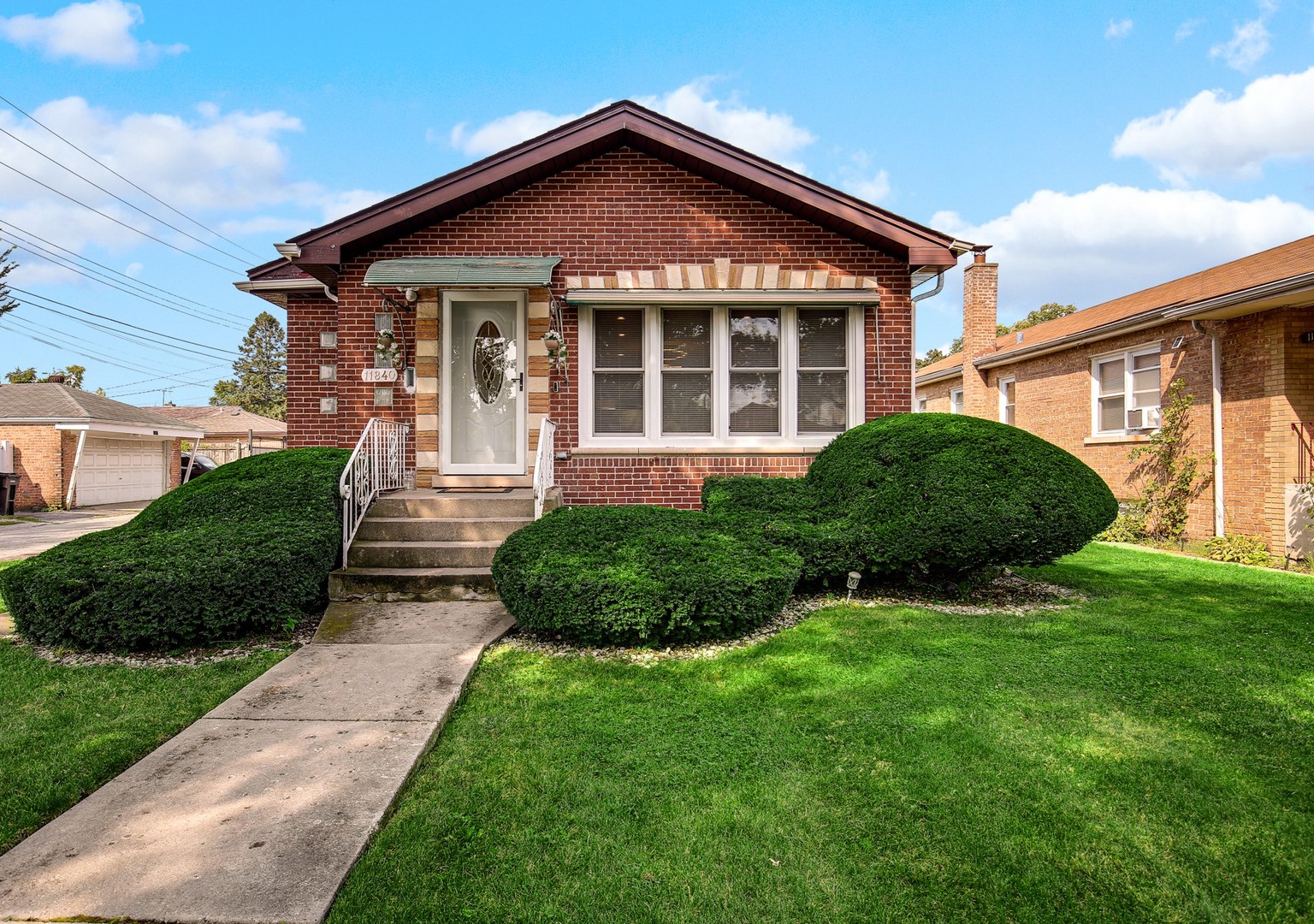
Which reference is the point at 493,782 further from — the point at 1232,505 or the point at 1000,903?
the point at 1232,505

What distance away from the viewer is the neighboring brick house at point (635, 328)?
8172mm

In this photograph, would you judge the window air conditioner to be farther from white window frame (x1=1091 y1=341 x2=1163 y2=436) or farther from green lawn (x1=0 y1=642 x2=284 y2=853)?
green lawn (x1=0 y1=642 x2=284 y2=853)

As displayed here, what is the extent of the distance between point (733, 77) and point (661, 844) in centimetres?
1295

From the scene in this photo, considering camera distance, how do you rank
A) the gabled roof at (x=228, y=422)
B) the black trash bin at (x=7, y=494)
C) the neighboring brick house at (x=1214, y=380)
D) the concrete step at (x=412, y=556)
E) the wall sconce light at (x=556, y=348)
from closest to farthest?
the concrete step at (x=412, y=556) < the wall sconce light at (x=556, y=348) < the neighboring brick house at (x=1214, y=380) < the black trash bin at (x=7, y=494) < the gabled roof at (x=228, y=422)

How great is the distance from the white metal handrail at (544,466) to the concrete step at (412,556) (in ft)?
2.54

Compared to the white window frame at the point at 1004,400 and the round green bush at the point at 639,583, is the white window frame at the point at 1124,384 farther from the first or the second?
the round green bush at the point at 639,583

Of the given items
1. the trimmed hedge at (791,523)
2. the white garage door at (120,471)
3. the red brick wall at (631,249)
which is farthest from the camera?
the white garage door at (120,471)

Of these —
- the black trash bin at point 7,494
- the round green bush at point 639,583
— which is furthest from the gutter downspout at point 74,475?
the round green bush at point 639,583

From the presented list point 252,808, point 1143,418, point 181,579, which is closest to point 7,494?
point 181,579

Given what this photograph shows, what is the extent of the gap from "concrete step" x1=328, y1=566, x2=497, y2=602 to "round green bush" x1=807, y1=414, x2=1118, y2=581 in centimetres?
348

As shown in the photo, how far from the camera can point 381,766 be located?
10.1ft

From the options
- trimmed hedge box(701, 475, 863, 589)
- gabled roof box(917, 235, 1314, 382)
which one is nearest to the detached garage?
trimmed hedge box(701, 475, 863, 589)

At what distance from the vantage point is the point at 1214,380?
9852 millimetres

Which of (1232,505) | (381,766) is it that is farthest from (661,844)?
(1232,505)
